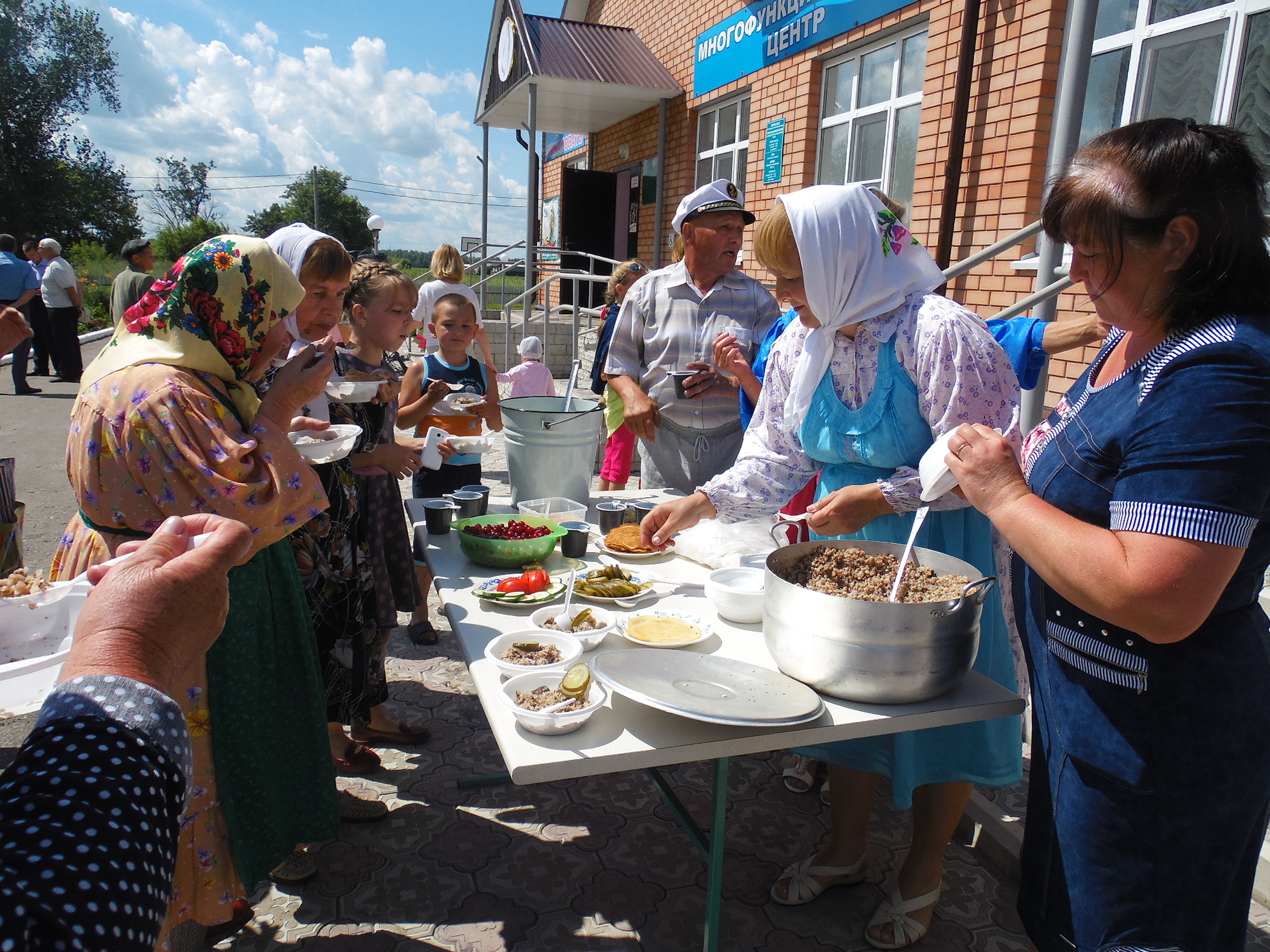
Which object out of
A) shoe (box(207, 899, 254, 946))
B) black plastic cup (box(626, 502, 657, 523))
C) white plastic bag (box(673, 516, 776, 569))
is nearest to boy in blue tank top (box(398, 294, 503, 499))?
black plastic cup (box(626, 502, 657, 523))

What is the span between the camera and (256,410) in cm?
199

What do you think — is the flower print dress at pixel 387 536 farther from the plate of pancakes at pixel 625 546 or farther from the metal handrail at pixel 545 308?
the metal handrail at pixel 545 308

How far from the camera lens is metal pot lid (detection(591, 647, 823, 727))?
1.44 meters

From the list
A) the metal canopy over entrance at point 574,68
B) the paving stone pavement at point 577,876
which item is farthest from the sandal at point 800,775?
the metal canopy over entrance at point 574,68

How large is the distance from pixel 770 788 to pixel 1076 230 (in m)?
2.34

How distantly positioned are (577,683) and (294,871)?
1500 millimetres

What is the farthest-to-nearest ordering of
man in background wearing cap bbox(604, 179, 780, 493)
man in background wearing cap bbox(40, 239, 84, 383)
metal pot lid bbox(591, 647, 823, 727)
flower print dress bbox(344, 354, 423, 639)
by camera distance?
man in background wearing cap bbox(40, 239, 84, 383), man in background wearing cap bbox(604, 179, 780, 493), flower print dress bbox(344, 354, 423, 639), metal pot lid bbox(591, 647, 823, 727)

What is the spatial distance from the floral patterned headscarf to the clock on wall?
32.9ft

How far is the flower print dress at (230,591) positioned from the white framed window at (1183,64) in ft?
13.7

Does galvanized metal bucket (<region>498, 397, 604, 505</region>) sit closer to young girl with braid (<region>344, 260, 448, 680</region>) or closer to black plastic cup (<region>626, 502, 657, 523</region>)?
black plastic cup (<region>626, 502, 657, 523</region>)

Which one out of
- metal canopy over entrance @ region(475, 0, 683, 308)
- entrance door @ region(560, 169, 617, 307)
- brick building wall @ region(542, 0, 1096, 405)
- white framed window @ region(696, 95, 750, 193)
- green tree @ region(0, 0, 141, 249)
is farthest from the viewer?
green tree @ region(0, 0, 141, 249)

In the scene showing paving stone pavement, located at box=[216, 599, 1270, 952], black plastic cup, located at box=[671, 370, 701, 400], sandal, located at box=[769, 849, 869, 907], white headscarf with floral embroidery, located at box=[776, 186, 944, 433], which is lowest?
paving stone pavement, located at box=[216, 599, 1270, 952]

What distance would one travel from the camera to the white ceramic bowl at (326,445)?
6.99 ft

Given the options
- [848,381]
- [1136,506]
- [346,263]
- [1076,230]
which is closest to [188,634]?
[1136,506]
